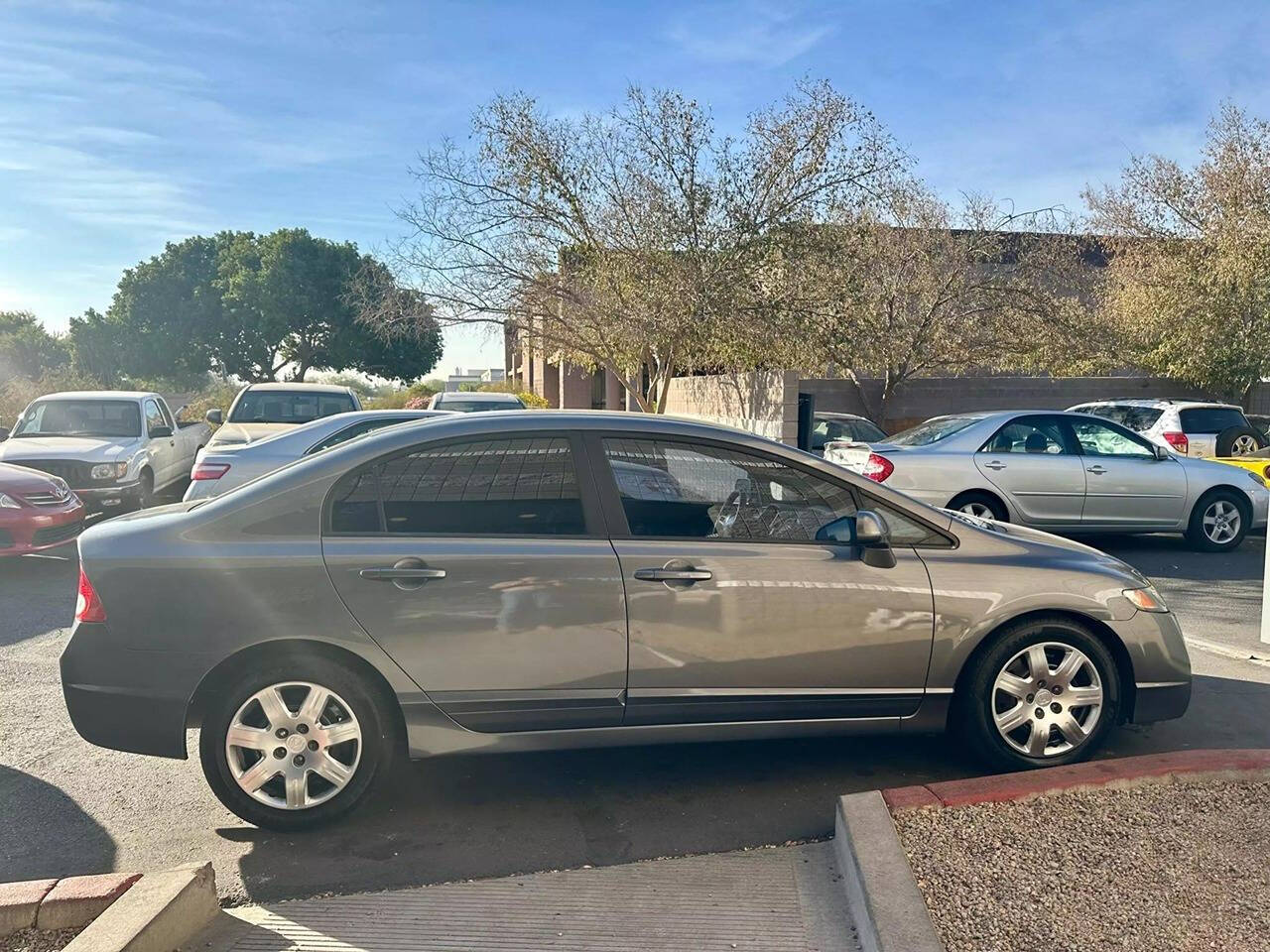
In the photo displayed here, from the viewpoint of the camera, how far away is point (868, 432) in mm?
15086

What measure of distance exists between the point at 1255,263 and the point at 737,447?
58.4 ft

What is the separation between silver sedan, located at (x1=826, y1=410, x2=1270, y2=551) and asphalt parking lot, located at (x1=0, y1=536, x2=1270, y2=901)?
13.9ft

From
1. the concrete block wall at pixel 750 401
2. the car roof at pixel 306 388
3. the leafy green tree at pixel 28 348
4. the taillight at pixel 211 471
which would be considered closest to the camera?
the taillight at pixel 211 471

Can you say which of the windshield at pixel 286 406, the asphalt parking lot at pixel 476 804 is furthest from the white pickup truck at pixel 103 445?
the asphalt parking lot at pixel 476 804

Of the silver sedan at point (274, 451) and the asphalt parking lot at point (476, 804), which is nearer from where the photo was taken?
the asphalt parking lot at point (476, 804)

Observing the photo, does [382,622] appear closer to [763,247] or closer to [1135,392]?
[763,247]

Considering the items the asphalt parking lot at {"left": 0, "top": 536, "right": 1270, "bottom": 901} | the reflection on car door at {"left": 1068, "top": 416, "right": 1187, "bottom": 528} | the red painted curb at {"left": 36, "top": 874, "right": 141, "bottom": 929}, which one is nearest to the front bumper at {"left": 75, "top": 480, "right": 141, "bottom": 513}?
the asphalt parking lot at {"left": 0, "top": 536, "right": 1270, "bottom": 901}

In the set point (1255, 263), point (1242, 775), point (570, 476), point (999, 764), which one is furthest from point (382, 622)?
point (1255, 263)

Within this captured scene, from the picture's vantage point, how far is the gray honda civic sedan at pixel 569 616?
3.74 m

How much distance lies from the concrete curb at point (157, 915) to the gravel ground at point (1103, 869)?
7.65ft

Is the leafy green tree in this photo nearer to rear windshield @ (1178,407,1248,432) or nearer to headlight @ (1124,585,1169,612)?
rear windshield @ (1178,407,1248,432)

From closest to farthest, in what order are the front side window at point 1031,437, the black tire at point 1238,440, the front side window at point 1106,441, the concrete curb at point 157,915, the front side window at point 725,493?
the concrete curb at point 157,915 → the front side window at point 725,493 → the front side window at point 1031,437 → the front side window at point 1106,441 → the black tire at point 1238,440

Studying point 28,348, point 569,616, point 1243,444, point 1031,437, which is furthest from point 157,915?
point 28,348

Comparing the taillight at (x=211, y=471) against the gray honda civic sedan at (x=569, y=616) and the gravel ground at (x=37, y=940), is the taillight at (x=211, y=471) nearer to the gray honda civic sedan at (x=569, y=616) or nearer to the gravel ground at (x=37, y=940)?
the gray honda civic sedan at (x=569, y=616)
